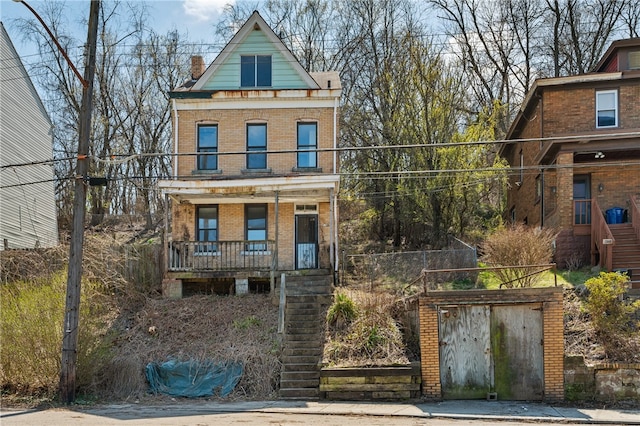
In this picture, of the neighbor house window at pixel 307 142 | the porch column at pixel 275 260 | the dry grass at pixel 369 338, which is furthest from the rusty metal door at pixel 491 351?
the neighbor house window at pixel 307 142

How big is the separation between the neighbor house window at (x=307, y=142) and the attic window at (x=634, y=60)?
13.0 m

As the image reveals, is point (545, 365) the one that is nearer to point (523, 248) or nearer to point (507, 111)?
point (523, 248)

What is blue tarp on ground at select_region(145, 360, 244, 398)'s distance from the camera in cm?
1542

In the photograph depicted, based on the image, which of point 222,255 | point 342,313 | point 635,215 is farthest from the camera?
point 222,255

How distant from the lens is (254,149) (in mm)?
22906

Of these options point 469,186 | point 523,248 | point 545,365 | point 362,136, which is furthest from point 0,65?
point 545,365

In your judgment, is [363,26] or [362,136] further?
[363,26]

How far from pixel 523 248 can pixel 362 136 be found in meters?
15.0

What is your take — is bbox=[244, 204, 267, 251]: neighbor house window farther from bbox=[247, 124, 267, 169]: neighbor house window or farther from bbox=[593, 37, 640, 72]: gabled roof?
bbox=[593, 37, 640, 72]: gabled roof

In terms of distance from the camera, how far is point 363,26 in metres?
34.9

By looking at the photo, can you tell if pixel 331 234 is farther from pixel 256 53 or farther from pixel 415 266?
pixel 256 53

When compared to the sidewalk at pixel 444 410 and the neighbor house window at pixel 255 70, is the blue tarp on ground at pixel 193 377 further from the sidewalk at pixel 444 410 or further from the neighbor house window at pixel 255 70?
the neighbor house window at pixel 255 70

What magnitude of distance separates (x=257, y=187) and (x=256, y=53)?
5775 millimetres

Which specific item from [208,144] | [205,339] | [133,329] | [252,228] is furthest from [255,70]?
[205,339]
